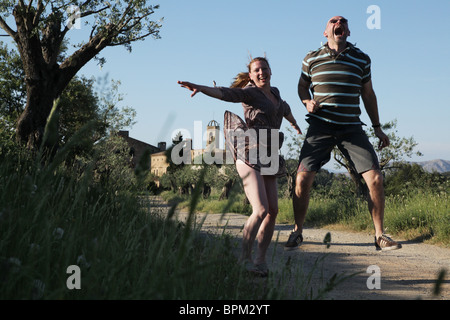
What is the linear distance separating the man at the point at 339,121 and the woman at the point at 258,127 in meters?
0.83

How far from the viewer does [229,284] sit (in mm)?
3174

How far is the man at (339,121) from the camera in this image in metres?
5.27

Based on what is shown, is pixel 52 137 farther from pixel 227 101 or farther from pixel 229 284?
pixel 227 101

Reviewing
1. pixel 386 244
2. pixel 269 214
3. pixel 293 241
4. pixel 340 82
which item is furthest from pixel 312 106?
pixel 386 244

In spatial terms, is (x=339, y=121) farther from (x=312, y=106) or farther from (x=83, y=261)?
(x=83, y=261)

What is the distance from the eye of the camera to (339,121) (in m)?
5.32

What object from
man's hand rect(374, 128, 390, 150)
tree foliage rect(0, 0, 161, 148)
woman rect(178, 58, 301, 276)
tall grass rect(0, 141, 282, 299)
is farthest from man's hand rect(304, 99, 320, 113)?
tree foliage rect(0, 0, 161, 148)

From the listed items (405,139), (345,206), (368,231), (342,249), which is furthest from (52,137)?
(405,139)

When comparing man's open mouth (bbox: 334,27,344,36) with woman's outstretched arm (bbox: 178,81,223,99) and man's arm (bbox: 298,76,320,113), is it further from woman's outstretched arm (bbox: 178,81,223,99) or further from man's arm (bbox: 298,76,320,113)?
woman's outstretched arm (bbox: 178,81,223,99)

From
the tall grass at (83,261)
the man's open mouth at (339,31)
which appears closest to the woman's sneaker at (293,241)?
the tall grass at (83,261)

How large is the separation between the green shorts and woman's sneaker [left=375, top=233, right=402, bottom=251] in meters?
0.84

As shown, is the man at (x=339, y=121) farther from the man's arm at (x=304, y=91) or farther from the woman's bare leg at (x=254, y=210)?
the woman's bare leg at (x=254, y=210)

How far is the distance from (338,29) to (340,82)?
71 centimetres
